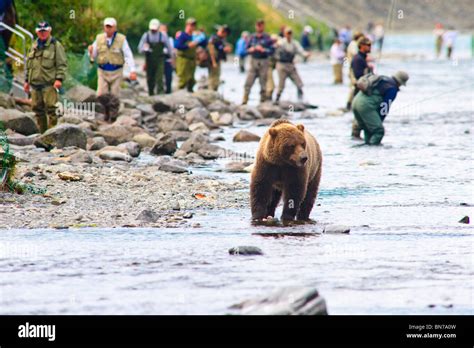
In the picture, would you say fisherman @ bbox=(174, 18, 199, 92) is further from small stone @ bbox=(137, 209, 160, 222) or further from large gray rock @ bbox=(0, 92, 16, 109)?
small stone @ bbox=(137, 209, 160, 222)

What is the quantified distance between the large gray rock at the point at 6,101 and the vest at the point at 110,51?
189 cm

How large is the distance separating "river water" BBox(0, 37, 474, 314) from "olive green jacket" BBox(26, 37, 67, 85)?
126 inches

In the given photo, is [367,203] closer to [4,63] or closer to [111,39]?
[111,39]

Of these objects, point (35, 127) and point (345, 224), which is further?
point (35, 127)

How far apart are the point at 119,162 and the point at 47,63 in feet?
6.99

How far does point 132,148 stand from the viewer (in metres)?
18.6

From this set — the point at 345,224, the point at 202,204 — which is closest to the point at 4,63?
the point at 202,204

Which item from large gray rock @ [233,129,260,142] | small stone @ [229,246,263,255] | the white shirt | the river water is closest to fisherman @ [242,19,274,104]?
large gray rock @ [233,129,260,142]

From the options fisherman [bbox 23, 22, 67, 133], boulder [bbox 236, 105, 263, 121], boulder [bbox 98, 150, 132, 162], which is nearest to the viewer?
boulder [bbox 98, 150, 132, 162]

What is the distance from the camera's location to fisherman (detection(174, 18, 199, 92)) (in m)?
31.2

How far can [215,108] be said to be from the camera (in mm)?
28000

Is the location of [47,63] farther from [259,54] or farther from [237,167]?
[259,54]
